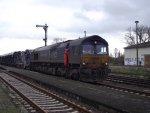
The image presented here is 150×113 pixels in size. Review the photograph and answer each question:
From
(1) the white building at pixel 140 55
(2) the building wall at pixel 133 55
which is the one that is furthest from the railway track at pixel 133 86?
(2) the building wall at pixel 133 55

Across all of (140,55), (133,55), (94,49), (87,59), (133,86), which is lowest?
(133,86)

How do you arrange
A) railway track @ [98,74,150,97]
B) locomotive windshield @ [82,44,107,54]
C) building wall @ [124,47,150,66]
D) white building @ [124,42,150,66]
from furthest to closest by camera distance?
building wall @ [124,47,150,66]
white building @ [124,42,150,66]
locomotive windshield @ [82,44,107,54]
railway track @ [98,74,150,97]

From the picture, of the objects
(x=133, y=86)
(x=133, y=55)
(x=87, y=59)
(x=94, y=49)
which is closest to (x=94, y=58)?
(x=87, y=59)

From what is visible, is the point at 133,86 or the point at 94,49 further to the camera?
the point at 94,49

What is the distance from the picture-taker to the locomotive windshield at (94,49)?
89.9 ft

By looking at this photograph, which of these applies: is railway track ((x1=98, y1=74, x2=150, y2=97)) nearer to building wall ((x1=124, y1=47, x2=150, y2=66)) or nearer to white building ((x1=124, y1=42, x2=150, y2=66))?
white building ((x1=124, y1=42, x2=150, y2=66))

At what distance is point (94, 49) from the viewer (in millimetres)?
27719

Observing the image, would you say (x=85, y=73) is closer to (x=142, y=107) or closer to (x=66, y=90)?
(x=66, y=90)

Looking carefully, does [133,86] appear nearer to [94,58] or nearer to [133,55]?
[94,58]

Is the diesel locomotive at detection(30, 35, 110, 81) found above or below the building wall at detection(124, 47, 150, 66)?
below

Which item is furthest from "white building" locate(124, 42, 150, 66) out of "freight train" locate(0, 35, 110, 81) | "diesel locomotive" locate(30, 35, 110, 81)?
"diesel locomotive" locate(30, 35, 110, 81)

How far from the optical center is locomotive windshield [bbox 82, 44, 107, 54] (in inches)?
1079

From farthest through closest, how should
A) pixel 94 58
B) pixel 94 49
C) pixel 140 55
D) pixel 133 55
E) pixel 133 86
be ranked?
1. pixel 133 55
2. pixel 140 55
3. pixel 94 49
4. pixel 94 58
5. pixel 133 86

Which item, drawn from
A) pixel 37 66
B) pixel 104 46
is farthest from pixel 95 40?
pixel 37 66
